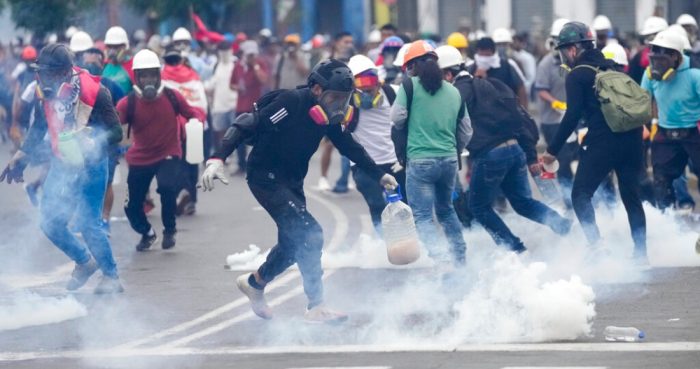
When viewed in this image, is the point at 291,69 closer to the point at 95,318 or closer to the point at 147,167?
the point at 147,167

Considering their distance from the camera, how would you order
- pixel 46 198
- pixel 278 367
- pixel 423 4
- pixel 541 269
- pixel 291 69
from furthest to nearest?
1. pixel 423 4
2. pixel 291 69
3. pixel 46 198
4. pixel 541 269
5. pixel 278 367

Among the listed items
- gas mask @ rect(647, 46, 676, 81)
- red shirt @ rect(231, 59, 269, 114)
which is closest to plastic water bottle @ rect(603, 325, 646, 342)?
gas mask @ rect(647, 46, 676, 81)

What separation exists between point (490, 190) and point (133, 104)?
11.5 ft

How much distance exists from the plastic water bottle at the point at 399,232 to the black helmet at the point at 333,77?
0.79 m

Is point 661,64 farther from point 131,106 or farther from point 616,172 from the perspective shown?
point 131,106

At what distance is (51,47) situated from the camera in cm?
1076

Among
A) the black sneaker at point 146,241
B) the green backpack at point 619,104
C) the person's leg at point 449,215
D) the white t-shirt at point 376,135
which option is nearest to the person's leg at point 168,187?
the black sneaker at point 146,241

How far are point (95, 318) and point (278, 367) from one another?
2.28 metres

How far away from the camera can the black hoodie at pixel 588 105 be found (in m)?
11.3

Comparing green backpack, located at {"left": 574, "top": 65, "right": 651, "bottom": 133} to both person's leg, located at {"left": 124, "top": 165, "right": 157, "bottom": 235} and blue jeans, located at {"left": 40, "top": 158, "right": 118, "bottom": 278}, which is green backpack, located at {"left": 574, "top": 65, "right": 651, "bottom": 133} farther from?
person's leg, located at {"left": 124, "top": 165, "right": 157, "bottom": 235}

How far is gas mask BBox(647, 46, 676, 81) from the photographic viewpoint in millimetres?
12703

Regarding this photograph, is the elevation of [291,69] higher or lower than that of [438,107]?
lower

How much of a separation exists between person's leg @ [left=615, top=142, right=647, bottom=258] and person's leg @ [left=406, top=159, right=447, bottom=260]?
1.45 m

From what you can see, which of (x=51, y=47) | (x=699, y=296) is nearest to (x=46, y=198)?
(x=51, y=47)
